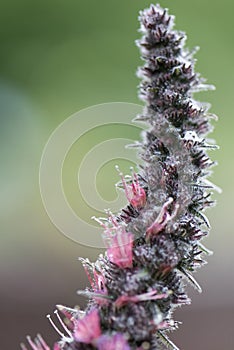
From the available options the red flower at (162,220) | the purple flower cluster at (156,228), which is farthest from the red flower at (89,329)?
the red flower at (162,220)

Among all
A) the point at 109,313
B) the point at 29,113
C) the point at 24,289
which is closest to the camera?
the point at 109,313

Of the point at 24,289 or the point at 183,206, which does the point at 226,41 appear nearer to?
the point at 24,289

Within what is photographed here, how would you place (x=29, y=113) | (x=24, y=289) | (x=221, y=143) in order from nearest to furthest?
(x=24, y=289)
(x=221, y=143)
(x=29, y=113)

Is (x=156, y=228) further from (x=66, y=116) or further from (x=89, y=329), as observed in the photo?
(x=66, y=116)

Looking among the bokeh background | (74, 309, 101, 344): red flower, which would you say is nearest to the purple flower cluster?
(74, 309, 101, 344): red flower

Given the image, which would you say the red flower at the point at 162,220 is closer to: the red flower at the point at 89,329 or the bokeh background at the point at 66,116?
the red flower at the point at 89,329

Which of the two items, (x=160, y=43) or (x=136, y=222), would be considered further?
(x=160, y=43)

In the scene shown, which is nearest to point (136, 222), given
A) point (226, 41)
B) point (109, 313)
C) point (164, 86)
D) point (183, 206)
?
point (183, 206)
